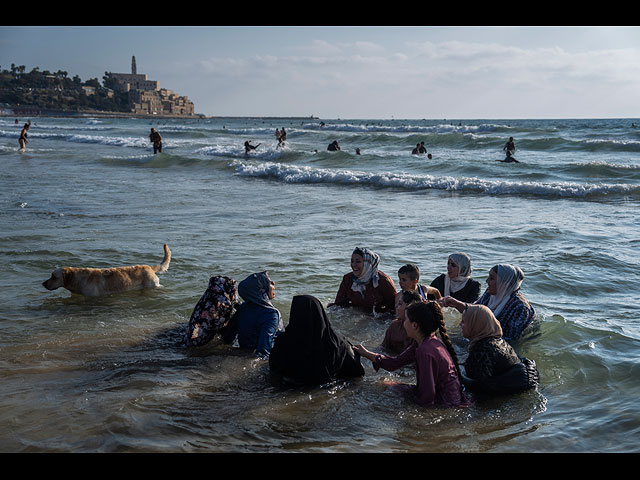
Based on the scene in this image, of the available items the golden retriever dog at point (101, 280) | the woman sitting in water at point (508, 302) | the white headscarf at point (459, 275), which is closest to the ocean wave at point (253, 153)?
the golden retriever dog at point (101, 280)

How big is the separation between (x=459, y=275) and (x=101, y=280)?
4293 millimetres

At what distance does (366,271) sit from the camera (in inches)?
255

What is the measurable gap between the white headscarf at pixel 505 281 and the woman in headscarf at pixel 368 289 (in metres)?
1.29

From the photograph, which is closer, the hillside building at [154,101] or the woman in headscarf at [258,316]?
the woman in headscarf at [258,316]

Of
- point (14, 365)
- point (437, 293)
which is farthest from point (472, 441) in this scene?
point (14, 365)

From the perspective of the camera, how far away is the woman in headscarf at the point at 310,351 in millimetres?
4523

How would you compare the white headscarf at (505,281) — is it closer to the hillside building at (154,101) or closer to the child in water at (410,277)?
the child in water at (410,277)

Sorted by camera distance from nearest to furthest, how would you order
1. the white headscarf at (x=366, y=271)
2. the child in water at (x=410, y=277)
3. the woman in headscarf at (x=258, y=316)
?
1. the woman in headscarf at (x=258, y=316)
2. the child in water at (x=410, y=277)
3. the white headscarf at (x=366, y=271)

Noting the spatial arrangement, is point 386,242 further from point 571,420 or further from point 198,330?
point 571,420

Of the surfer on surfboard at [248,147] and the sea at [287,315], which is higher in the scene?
the surfer on surfboard at [248,147]

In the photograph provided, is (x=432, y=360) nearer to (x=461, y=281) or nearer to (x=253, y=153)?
(x=461, y=281)

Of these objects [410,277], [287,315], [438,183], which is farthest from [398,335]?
[438,183]

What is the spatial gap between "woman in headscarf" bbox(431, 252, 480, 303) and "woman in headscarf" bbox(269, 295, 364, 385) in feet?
6.18
